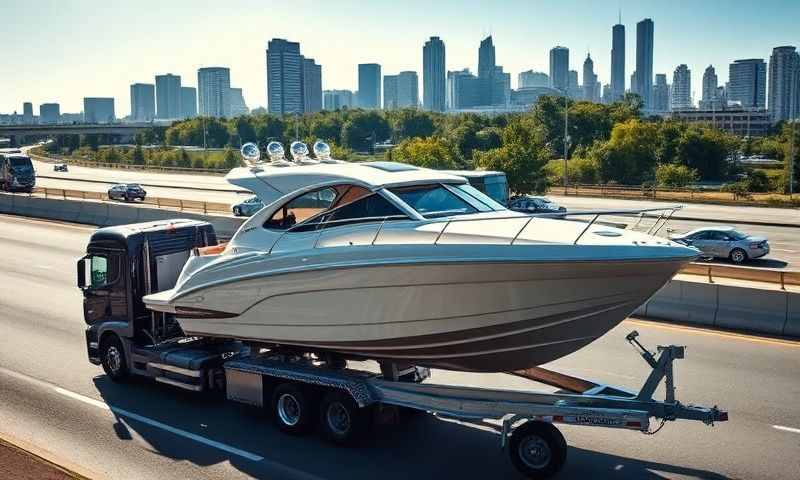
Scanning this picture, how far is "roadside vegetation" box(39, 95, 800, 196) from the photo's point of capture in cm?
6284

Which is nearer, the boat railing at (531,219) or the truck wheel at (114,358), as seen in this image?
the boat railing at (531,219)

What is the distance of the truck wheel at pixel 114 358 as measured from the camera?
13148 mm

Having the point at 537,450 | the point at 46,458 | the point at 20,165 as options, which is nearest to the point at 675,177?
the point at 20,165

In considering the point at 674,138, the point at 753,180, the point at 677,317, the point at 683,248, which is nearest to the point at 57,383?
the point at 683,248

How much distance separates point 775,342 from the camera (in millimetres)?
15023

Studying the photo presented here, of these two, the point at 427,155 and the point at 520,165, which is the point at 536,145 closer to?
the point at 520,165

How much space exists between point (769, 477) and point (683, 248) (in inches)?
104

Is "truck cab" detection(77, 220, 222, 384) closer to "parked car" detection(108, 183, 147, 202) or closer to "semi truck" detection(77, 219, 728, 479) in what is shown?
"semi truck" detection(77, 219, 728, 479)

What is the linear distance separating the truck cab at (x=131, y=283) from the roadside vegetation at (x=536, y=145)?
4210cm

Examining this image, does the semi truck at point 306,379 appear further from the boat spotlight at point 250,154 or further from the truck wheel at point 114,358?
the boat spotlight at point 250,154

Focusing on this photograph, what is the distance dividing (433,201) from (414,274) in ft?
4.66

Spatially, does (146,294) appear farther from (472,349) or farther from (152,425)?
(472,349)

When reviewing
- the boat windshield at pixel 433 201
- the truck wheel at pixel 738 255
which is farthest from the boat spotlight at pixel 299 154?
the truck wheel at pixel 738 255

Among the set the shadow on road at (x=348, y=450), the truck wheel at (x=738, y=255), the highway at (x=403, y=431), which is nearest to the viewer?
the shadow on road at (x=348, y=450)
